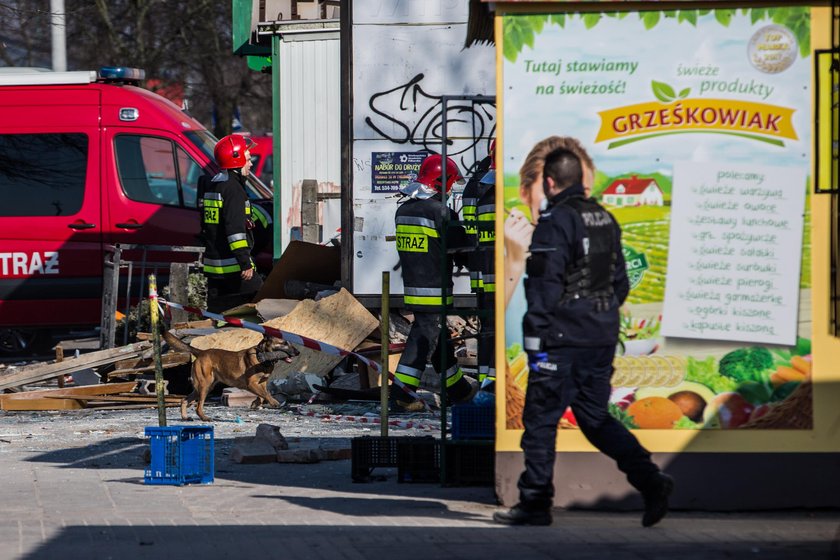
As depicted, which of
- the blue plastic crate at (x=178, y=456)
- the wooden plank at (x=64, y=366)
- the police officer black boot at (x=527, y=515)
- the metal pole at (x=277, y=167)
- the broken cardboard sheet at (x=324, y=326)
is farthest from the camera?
the metal pole at (x=277, y=167)

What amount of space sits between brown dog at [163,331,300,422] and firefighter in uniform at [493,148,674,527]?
15.0 ft

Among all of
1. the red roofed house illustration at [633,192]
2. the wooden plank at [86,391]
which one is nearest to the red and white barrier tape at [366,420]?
the wooden plank at [86,391]

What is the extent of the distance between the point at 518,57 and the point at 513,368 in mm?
1546

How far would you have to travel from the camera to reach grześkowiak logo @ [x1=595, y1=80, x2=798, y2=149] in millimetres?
7320

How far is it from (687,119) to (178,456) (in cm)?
342

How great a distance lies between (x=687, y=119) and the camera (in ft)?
24.0

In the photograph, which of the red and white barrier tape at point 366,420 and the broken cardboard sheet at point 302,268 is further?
the broken cardboard sheet at point 302,268

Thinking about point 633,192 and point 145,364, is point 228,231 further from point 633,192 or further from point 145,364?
point 633,192

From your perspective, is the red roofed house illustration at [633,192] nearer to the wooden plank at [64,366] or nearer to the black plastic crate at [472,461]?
the black plastic crate at [472,461]

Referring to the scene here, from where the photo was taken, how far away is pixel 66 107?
14922 millimetres

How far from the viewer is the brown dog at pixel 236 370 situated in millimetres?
11172

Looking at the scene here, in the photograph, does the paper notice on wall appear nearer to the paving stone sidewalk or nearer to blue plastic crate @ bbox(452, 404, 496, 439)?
the paving stone sidewalk

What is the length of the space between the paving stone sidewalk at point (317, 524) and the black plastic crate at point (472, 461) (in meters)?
0.08

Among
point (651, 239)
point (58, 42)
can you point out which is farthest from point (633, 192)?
point (58, 42)
